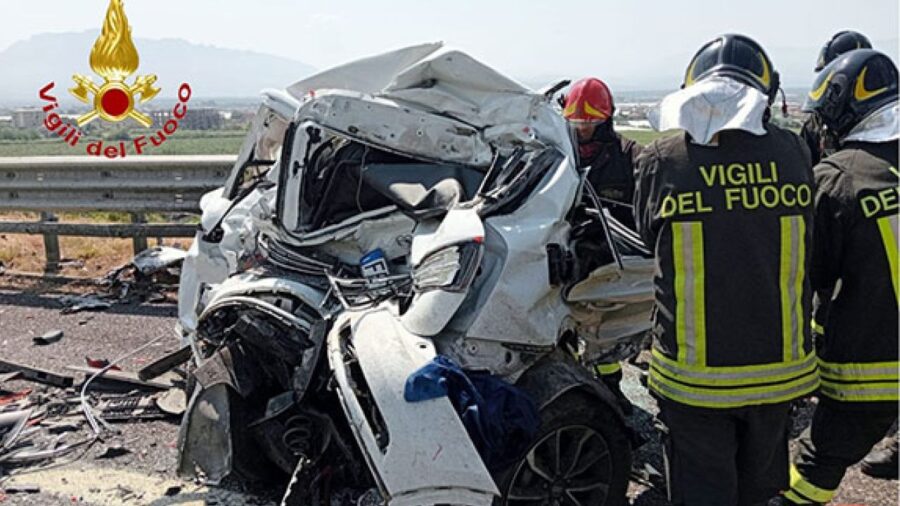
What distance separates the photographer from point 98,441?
4305 mm

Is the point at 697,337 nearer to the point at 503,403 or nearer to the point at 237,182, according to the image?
Result: the point at 503,403

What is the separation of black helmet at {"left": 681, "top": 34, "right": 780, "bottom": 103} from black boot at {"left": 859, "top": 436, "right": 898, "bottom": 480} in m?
1.98

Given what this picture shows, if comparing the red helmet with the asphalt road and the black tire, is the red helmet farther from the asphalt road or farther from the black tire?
the black tire

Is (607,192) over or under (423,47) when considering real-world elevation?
under

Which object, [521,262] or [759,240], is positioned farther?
[521,262]

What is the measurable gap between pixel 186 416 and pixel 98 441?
1173mm

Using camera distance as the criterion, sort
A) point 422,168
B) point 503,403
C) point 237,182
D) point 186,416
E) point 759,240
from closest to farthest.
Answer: point 759,240
point 503,403
point 186,416
point 422,168
point 237,182

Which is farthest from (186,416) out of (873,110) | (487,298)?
(873,110)

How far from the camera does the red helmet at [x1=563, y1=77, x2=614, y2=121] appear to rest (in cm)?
482

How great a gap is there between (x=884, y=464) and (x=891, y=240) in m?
1.51

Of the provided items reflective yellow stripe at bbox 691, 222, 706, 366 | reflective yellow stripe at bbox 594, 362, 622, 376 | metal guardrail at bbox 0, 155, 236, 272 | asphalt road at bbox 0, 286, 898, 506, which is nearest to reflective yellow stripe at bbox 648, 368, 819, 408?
reflective yellow stripe at bbox 691, 222, 706, 366

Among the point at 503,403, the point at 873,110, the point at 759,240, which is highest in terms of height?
the point at 873,110

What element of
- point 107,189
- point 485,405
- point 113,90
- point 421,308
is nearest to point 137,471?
point 421,308

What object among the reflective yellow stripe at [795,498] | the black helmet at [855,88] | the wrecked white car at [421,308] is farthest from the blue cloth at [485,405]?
the black helmet at [855,88]
